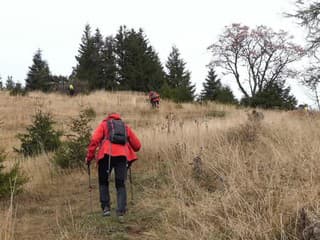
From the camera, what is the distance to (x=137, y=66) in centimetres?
4350

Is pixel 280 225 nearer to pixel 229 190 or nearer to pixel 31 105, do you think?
pixel 229 190

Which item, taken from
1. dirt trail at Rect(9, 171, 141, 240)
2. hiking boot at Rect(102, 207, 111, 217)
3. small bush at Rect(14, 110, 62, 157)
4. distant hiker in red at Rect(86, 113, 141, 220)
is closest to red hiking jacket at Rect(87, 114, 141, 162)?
distant hiker in red at Rect(86, 113, 141, 220)

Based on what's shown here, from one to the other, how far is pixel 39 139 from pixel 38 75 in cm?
4040

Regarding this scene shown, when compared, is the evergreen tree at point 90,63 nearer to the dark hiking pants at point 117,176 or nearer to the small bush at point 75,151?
the small bush at point 75,151

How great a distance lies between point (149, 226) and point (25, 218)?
6.86 ft

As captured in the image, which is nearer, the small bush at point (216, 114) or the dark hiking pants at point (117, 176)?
the dark hiking pants at point (117, 176)

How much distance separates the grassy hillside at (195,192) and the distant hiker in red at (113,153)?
0.88 ft

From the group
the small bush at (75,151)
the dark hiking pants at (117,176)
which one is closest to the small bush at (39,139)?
the small bush at (75,151)

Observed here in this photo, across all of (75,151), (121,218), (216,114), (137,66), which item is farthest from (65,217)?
(137,66)

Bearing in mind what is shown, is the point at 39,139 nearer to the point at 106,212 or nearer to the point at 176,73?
the point at 106,212

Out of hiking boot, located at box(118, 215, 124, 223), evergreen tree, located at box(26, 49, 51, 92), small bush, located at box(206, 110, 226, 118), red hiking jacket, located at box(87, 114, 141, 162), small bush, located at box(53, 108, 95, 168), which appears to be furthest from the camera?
evergreen tree, located at box(26, 49, 51, 92)

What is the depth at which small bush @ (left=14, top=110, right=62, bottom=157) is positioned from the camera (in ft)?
34.7

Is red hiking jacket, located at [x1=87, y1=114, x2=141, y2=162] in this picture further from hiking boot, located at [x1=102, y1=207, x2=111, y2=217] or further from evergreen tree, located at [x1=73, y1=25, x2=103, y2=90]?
evergreen tree, located at [x1=73, y1=25, x2=103, y2=90]

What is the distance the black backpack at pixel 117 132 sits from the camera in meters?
5.75
